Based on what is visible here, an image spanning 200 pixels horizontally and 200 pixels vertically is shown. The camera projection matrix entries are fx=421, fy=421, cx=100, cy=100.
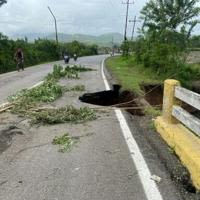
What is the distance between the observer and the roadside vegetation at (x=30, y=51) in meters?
36.6

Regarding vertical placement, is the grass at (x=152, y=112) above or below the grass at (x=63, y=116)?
below

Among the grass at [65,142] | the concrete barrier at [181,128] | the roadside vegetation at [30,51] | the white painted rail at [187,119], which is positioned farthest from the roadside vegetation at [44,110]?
the roadside vegetation at [30,51]

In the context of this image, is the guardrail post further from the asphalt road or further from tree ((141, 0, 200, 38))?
tree ((141, 0, 200, 38))

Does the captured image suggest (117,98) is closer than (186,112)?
No

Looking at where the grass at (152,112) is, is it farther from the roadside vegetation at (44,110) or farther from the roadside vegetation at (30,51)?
the roadside vegetation at (30,51)

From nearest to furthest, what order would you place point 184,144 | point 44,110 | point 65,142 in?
point 184,144
point 65,142
point 44,110

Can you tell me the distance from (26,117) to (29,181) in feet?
15.2

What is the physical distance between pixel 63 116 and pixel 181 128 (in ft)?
11.1

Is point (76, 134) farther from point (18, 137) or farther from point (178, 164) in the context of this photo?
point (178, 164)

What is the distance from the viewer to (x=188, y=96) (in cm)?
680

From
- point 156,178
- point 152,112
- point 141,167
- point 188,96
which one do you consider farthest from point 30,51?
point 156,178

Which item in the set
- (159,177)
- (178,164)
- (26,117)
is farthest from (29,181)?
(26,117)

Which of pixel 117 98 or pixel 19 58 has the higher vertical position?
pixel 117 98

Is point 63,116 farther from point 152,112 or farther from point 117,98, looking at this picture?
point 117,98
